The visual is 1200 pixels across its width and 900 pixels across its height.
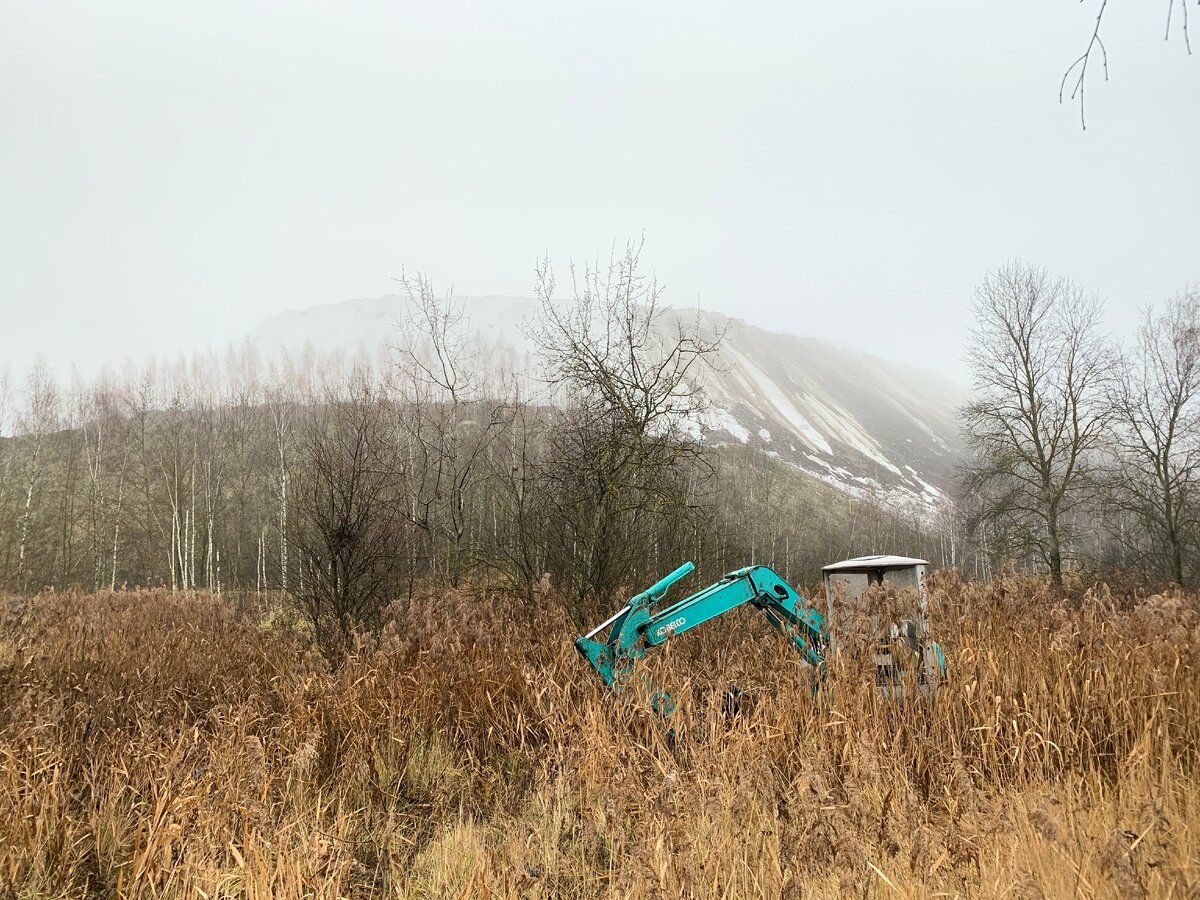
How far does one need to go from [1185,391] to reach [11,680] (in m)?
32.8

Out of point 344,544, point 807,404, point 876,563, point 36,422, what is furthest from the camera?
point 807,404

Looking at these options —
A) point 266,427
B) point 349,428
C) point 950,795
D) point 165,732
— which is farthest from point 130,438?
point 950,795

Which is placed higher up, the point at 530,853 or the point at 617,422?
the point at 617,422

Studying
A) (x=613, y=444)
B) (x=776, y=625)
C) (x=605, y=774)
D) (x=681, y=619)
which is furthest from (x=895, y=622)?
(x=613, y=444)

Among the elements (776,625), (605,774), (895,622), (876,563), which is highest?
(876,563)

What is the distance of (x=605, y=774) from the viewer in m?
4.32

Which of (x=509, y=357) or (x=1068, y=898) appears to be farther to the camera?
(x=509, y=357)

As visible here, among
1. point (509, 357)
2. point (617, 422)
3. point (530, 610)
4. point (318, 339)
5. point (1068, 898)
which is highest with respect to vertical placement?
point (318, 339)

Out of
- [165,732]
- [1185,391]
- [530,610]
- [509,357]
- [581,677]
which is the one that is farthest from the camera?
[509,357]

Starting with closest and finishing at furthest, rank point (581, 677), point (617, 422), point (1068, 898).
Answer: point (1068, 898) < point (581, 677) < point (617, 422)

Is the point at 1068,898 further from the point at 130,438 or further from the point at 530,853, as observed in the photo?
the point at 130,438

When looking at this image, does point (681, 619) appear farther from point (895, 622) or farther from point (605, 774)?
point (895, 622)

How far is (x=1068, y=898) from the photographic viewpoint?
226 centimetres

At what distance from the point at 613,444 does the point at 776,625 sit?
5.82 m
